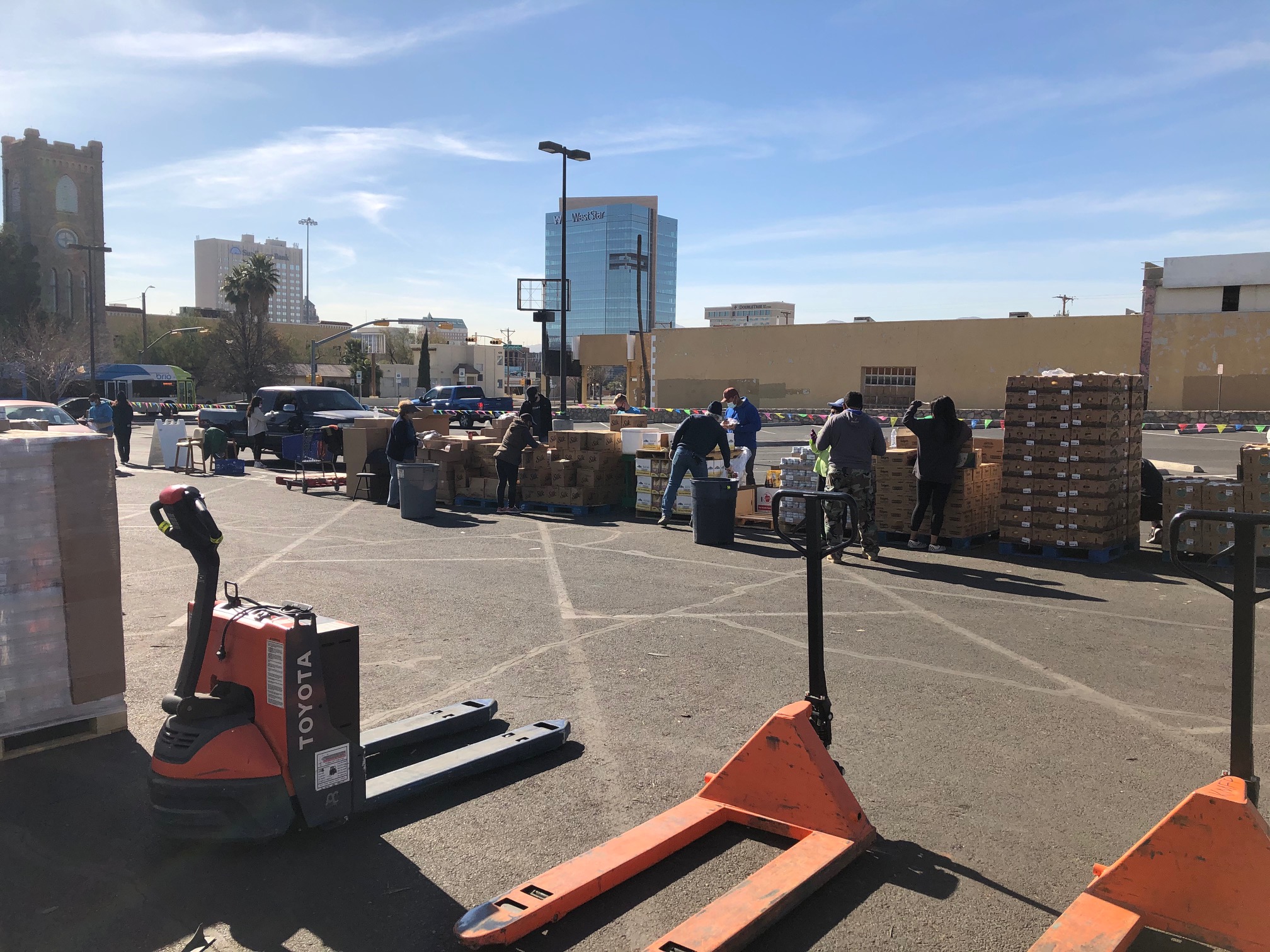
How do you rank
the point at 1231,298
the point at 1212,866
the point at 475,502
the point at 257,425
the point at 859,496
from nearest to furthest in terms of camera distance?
the point at 1212,866
the point at 859,496
the point at 475,502
the point at 257,425
the point at 1231,298

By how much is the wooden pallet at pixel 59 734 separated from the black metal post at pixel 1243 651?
5.63 m

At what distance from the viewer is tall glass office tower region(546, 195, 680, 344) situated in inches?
6437

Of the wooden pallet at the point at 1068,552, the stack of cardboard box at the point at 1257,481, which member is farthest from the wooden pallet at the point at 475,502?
the stack of cardboard box at the point at 1257,481

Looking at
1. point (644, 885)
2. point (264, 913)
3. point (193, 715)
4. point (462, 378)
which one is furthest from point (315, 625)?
point (462, 378)

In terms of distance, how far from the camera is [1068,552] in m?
11.2

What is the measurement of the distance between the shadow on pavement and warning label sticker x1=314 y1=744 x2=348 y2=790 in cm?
29

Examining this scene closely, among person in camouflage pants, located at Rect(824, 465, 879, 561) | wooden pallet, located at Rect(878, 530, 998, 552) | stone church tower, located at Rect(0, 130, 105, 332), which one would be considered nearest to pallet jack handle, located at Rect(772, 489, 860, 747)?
person in camouflage pants, located at Rect(824, 465, 879, 561)

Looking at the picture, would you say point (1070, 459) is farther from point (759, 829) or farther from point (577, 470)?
point (759, 829)

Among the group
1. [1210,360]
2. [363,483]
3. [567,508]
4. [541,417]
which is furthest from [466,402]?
[1210,360]

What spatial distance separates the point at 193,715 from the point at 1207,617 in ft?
27.7

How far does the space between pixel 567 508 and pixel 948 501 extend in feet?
20.4

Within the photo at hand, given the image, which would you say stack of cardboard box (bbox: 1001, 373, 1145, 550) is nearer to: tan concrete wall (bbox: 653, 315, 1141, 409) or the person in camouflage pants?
the person in camouflage pants

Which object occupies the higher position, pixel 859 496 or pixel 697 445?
pixel 697 445

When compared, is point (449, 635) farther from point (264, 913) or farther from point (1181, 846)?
point (1181, 846)
